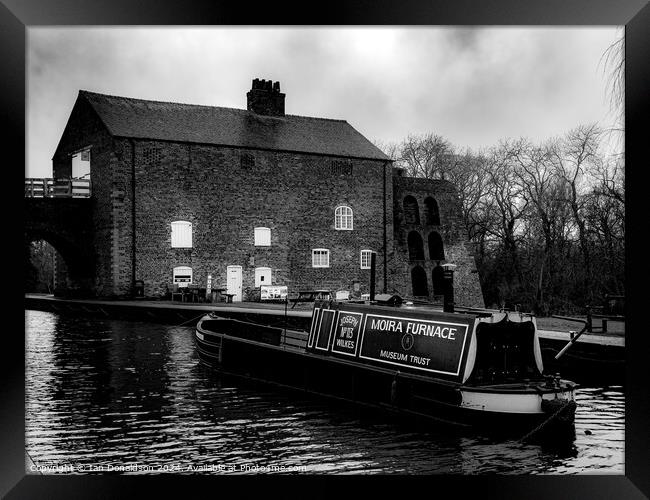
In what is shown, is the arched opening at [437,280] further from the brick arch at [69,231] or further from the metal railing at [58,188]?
the metal railing at [58,188]

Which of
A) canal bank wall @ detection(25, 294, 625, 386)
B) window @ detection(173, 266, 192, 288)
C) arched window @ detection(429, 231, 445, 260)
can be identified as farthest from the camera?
arched window @ detection(429, 231, 445, 260)

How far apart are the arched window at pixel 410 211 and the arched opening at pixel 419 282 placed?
1.84 meters

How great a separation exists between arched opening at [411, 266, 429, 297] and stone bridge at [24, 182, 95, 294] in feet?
39.8

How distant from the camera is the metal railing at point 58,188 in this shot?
2188 cm

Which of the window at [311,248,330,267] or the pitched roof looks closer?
the pitched roof

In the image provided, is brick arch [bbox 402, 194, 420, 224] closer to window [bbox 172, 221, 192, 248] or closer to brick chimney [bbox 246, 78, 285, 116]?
brick chimney [bbox 246, 78, 285, 116]

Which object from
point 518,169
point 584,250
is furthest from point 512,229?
point 584,250

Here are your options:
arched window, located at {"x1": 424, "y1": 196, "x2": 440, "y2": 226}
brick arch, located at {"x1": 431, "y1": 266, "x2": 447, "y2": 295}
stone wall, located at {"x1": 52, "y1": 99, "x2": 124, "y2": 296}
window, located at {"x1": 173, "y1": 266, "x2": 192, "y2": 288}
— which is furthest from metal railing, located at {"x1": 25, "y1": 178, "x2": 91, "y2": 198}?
brick arch, located at {"x1": 431, "y1": 266, "x2": 447, "y2": 295}

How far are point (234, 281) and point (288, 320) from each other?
712cm

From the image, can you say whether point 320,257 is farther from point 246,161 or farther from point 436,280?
point 436,280

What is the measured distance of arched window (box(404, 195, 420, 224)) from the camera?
28.4 meters

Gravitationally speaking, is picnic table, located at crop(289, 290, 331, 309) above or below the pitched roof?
below

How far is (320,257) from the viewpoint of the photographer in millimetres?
25672

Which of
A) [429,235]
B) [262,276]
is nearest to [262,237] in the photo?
[262,276]
